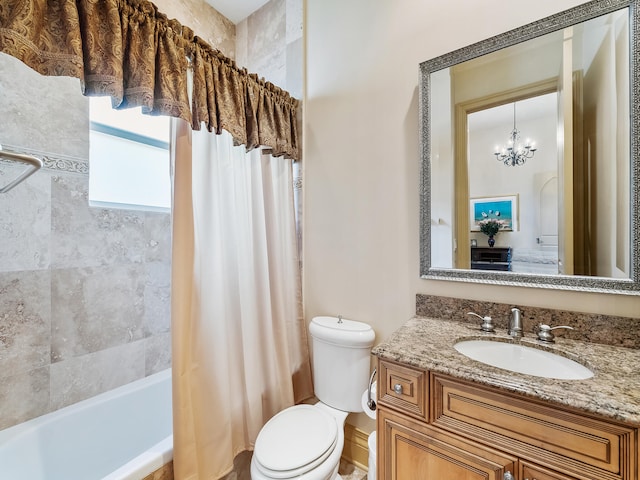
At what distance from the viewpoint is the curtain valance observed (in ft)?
2.68

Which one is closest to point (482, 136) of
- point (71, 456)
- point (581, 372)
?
point (581, 372)

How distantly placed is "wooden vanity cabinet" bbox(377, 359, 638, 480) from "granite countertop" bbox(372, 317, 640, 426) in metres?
0.04

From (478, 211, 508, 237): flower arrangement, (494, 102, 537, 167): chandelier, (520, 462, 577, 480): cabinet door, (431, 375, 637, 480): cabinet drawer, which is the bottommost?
(520, 462, 577, 480): cabinet door

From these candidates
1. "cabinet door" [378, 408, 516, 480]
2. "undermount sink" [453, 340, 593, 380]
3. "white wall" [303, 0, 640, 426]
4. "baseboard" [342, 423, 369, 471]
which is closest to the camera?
"cabinet door" [378, 408, 516, 480]

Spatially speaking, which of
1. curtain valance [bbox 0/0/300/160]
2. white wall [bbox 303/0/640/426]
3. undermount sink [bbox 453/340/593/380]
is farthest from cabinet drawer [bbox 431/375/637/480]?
curtain valance [bbox 0/0/300/160]

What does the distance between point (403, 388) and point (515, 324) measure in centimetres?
50

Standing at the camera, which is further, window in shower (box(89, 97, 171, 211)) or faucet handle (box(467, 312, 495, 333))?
window in shower (box(89, 97, 171, 211))

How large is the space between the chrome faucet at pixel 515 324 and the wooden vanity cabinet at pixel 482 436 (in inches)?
14.5

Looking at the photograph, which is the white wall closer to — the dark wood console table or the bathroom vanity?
the dark wood console table

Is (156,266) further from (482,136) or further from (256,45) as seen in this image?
(482,136)

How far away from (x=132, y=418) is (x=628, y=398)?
84.4 inches

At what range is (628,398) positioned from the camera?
64 centimetres

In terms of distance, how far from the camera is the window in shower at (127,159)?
1.60 metres

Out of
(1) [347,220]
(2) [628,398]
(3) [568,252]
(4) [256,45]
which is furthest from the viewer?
(4) [256,45]
